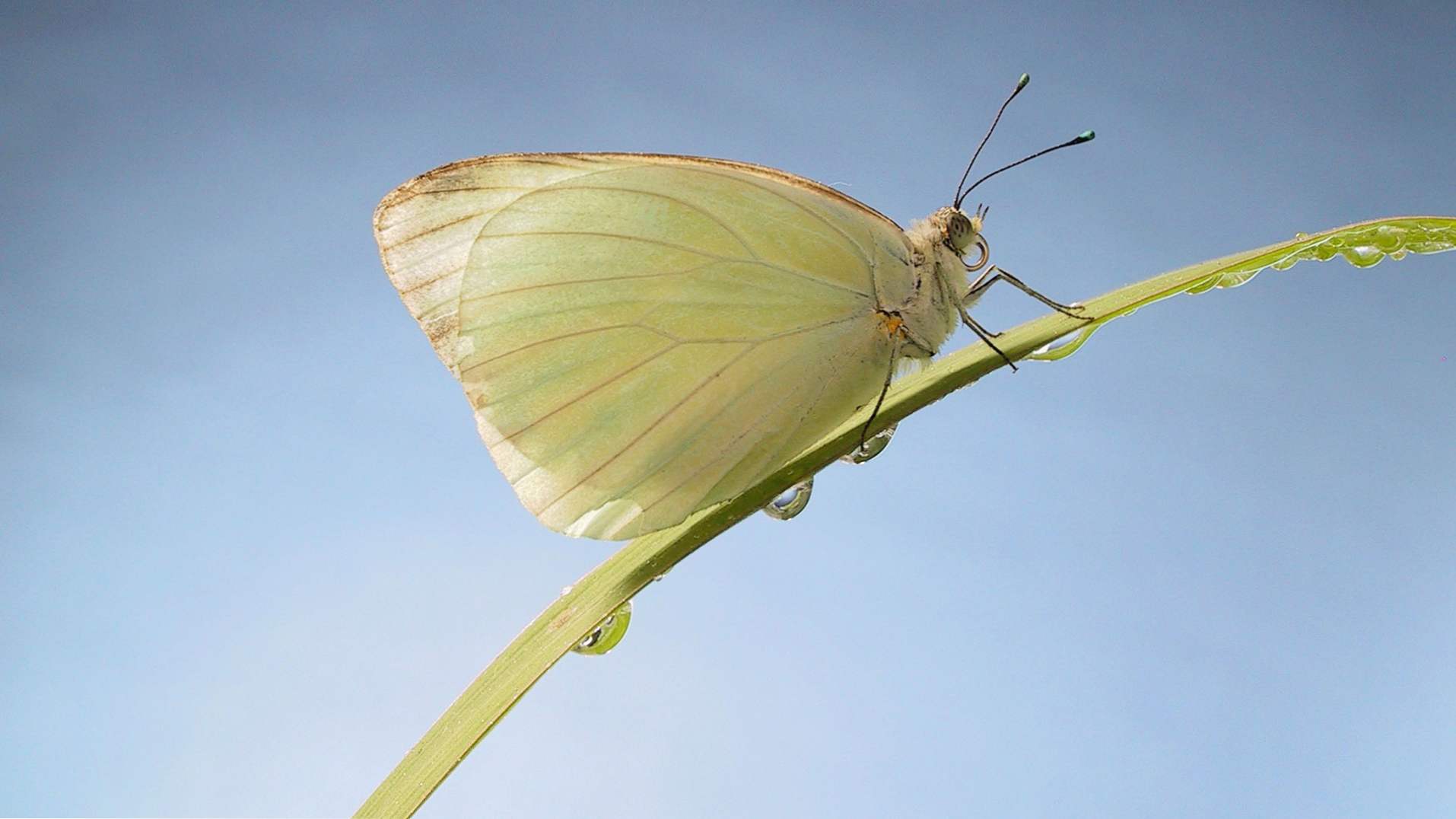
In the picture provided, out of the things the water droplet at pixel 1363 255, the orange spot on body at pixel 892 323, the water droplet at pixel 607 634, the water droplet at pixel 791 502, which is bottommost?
the water droplet at pixel 1363 255

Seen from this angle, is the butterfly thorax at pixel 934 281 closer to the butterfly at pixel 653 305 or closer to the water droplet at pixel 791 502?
the butterfly at pixel 653 305

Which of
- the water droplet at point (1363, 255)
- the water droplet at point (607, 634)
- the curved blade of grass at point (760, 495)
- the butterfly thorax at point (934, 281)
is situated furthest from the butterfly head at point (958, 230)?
the water droplet at point (607, 634)

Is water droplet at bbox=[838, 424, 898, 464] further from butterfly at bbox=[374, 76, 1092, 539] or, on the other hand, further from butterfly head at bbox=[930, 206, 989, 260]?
butterfly head at bbox=[930, 206, 989, 260]

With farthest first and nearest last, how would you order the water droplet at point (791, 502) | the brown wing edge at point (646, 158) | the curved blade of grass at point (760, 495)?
the brown wing edge at point (646, 158) < the water droplet at point (791, 502) < the curved blade of grass at point (760, 495)

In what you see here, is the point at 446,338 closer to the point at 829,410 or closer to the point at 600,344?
the point at 600,344

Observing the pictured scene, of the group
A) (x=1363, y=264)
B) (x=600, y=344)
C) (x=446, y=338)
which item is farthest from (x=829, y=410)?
(x=1363, y=264)
